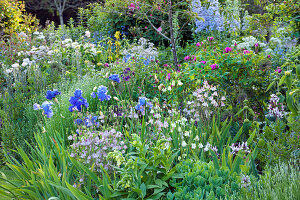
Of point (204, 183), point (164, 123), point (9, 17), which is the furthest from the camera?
point (9, 17)

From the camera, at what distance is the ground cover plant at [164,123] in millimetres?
2270

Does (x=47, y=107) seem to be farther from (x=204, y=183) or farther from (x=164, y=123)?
(x=204, y=183)

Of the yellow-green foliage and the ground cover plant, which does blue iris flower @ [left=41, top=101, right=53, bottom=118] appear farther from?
the yellow-green foliage

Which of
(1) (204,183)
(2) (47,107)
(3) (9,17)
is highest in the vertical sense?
(3) (9,17)

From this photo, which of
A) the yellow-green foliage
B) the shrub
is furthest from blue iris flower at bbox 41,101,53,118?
the yellow-green foliage

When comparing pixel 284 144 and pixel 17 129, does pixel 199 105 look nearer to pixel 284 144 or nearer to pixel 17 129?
pixel 284 144

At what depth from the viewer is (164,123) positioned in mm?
2834

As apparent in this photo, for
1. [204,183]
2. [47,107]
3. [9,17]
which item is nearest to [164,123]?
[204,183]

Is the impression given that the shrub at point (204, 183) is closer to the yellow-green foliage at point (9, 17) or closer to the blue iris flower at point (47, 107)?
the blue iris flower at point (47, 107)

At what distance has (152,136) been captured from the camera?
2.84 metres

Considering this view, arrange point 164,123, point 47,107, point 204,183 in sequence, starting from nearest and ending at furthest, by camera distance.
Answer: point 204,183
point 164,123
point 47,107

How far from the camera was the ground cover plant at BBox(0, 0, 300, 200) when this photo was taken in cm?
227

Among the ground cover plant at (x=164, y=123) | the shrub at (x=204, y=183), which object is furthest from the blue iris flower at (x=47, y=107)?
the shrub at (x=204, y=183)

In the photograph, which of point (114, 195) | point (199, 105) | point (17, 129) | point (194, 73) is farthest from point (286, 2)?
point (17, 129)
